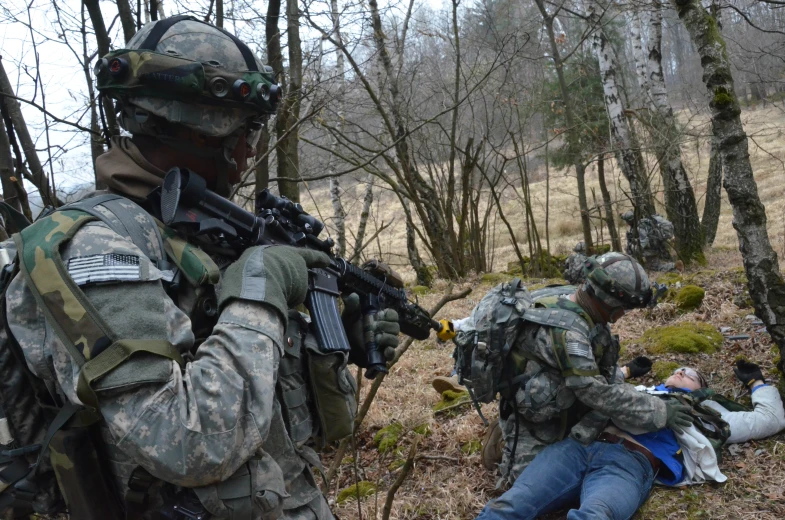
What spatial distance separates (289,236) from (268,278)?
18.9 inches

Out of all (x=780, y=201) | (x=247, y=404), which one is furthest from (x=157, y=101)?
(x=780, y=201)

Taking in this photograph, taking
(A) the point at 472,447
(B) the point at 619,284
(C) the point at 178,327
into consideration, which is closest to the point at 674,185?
(B) the point at 619,284

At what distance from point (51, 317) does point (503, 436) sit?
125 inches

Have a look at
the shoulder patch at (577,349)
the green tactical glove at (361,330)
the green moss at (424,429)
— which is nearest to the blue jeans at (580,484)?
the shoulder patch at (577,349)

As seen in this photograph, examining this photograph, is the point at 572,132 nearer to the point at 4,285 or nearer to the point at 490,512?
the point at 490,512

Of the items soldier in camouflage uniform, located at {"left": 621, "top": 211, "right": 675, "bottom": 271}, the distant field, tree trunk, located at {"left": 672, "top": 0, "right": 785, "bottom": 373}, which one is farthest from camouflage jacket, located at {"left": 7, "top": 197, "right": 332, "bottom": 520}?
the distant field

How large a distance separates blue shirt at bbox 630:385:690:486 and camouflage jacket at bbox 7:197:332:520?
2.98 m

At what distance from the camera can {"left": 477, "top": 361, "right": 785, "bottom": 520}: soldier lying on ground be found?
3.38 meters

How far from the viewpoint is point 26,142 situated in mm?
3912

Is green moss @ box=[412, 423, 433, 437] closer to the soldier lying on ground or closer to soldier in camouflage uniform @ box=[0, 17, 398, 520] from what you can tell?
the soldier lying on ground

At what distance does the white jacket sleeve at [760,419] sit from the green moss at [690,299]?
237 cm

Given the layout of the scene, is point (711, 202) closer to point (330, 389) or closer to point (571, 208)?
point (571, 208)

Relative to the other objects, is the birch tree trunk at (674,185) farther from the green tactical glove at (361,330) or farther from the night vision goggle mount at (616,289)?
the green tactical glove at (361,330)

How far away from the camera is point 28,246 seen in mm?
1294
